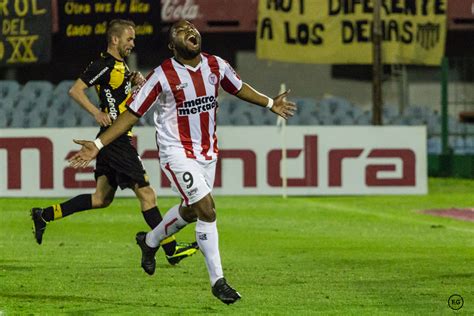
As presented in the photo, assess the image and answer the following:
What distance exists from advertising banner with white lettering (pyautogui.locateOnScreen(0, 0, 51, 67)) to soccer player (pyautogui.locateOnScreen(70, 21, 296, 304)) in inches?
823

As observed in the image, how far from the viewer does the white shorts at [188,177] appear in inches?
442

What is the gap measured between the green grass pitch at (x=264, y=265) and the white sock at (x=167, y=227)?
0.34 metres

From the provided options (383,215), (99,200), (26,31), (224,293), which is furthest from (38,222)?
(26,31)

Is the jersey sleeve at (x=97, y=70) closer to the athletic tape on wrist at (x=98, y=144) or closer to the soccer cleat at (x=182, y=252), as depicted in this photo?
the soccer cleat at (x=182, y=252)

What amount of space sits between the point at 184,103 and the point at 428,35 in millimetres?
22911

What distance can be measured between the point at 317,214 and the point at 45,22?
40.2ft

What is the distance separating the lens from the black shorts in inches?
561

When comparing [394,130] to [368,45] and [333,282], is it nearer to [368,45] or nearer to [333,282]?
[368,45]

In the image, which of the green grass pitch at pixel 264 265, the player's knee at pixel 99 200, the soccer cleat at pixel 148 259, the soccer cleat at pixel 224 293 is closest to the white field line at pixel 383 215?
the green grass pitch at pixel 264 265

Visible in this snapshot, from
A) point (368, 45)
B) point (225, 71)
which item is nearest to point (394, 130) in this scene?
point (368, 45)

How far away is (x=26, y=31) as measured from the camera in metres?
32.1

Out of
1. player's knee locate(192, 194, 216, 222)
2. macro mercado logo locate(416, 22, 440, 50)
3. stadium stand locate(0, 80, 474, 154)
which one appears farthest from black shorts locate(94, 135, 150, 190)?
macro mercado logo locate(416, 22, 440, 50)

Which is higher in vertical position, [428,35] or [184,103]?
[184,103]

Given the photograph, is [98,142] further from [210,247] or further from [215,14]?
[215,14]
